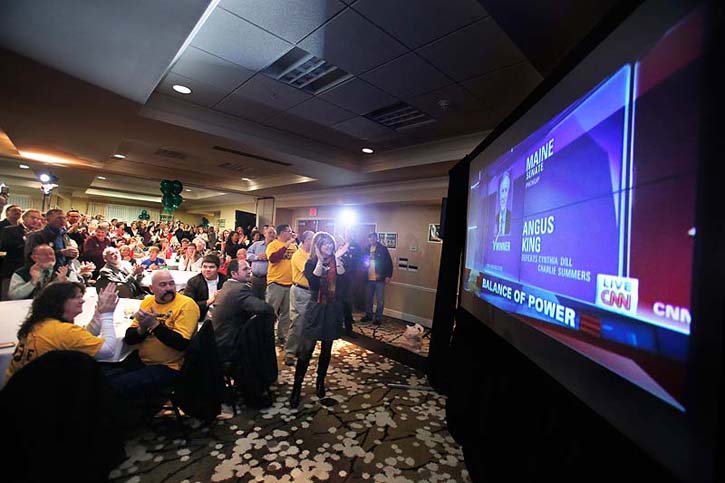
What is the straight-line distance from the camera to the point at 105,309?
2.02 meters

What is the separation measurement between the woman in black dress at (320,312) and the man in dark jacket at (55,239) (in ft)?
8.41

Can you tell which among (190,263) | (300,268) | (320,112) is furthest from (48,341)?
(190,263)

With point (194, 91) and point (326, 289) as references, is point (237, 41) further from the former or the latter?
point (326, 289)

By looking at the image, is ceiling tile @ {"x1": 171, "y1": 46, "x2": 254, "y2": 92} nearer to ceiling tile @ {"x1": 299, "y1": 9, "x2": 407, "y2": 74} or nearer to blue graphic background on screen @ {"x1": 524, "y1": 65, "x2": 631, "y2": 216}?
ceiling tile @ {"x1": 299, "y1": 9, "x2": 407, "y2": 74}

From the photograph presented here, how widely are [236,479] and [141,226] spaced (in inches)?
433

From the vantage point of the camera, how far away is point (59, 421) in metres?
1.34

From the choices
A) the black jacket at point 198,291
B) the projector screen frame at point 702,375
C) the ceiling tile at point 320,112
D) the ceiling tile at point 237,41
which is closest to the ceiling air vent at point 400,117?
the ceiling tile at point 320,112

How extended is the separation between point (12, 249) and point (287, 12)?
4145mm

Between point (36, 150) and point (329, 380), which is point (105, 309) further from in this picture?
point (36, 150)

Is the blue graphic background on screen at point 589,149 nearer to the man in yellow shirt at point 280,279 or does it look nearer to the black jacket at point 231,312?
the black jacket at point 231,312

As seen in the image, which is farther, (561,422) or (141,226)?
(141,226)

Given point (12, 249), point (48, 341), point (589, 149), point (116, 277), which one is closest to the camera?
point (589, 149)

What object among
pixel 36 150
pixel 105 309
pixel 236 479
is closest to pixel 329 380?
pixel 236 479

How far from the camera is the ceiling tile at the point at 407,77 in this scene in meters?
2.62
